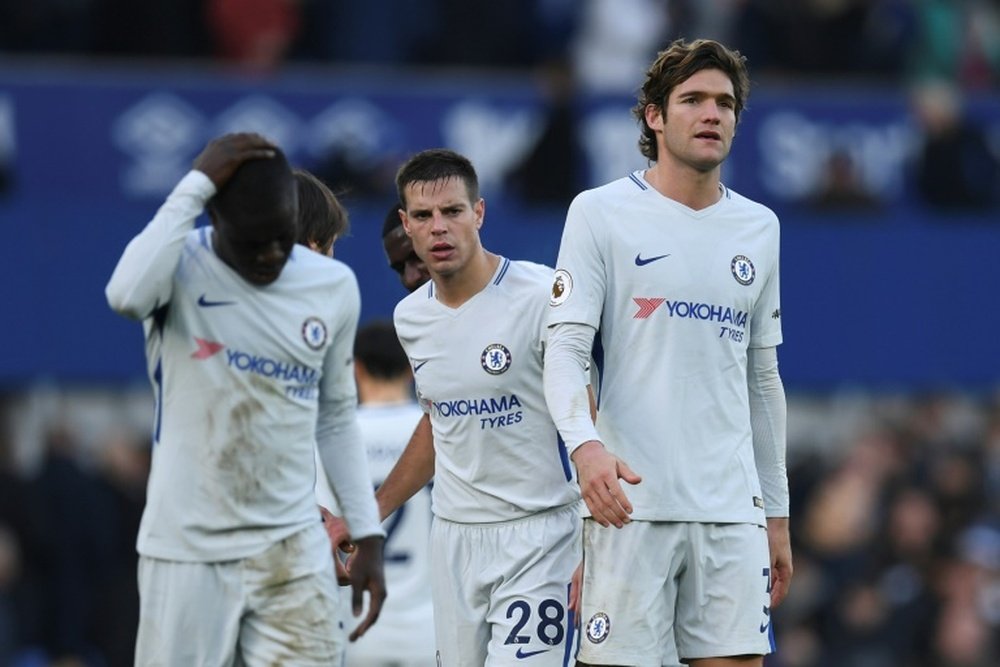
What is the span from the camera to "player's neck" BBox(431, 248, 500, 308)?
7898 millimetres

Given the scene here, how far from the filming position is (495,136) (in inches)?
607

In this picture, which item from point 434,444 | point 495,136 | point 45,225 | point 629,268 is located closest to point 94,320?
point 45,225

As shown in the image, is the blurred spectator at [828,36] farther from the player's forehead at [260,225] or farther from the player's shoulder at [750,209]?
the player's forehead at [260,225]

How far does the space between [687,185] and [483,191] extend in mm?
8105

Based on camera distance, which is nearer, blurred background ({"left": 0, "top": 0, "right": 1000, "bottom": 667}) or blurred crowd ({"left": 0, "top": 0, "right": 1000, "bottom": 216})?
blurred background ({"left": 0, "top": 0, "right": 1000, "bottom": 667})

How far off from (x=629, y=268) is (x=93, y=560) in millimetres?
7599

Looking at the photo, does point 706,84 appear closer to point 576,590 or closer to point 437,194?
point 437,194

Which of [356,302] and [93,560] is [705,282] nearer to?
[356,302]

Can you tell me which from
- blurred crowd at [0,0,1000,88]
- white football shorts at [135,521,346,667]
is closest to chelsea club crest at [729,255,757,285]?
white football shorts at [135,521,346,667]

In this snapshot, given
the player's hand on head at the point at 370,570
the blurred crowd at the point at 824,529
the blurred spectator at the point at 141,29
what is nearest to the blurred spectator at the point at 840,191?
the blurred crowd at the point at 824,529

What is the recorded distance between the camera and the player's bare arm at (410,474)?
326 inches

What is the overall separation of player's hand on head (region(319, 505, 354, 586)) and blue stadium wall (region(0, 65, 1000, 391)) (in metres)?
6.34

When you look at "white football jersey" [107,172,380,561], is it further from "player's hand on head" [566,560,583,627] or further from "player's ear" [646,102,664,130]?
"player's ear" [646,102,664,130]

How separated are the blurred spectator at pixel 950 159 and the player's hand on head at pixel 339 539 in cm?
963
